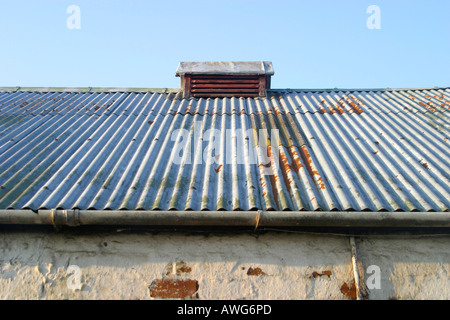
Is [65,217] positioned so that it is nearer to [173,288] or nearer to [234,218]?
[173,288]

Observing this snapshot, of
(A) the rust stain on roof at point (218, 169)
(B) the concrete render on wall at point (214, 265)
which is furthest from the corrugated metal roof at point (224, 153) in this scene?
(B) the concrete render on wall at point (214, 265)

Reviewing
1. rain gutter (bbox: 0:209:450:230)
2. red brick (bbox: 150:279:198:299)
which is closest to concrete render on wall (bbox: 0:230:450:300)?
red brick (bbox: 150:279:198:299)

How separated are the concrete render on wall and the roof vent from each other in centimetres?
386

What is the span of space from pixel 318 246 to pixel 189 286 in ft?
3.82

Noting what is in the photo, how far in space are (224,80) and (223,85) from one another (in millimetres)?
137

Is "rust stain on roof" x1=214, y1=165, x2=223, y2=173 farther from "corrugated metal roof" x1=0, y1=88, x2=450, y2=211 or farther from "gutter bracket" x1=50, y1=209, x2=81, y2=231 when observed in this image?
"gutter bracket" x1=50, y1=209, x2=81, y2=231

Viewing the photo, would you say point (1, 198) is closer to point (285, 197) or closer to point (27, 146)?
point (27, 146)

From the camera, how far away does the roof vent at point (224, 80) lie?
21.4ft

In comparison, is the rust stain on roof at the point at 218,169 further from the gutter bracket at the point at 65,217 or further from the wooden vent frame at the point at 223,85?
the wooden vent frame at the point at 223,85

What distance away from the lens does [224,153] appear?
419 centimetres

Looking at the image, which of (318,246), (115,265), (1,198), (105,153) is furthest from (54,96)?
(318,246)

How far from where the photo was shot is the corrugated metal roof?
324cm

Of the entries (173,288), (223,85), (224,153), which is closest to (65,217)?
(173,288)

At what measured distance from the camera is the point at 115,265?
3.04m
